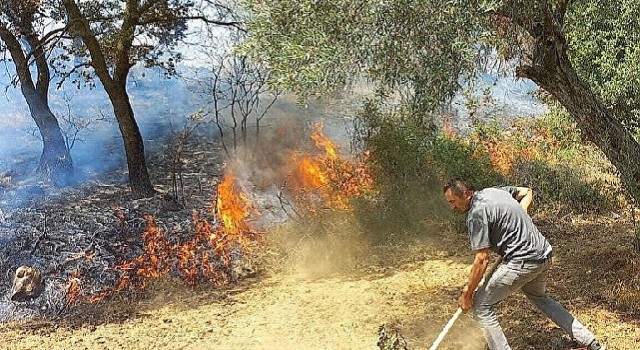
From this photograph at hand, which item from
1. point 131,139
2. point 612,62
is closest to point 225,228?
point 131,139

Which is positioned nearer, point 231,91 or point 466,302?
point 466,302

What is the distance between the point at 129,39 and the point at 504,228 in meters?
7.25

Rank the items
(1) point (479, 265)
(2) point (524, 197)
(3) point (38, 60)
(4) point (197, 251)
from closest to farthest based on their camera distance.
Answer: (1) point (479, 265) < (2) point (524, 197) < (4) point (197, 251) < (3) point (38, 60)

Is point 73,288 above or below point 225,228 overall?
below

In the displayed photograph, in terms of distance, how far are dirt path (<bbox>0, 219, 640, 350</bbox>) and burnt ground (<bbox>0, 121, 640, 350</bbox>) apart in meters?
0.02

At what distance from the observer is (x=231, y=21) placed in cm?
1031

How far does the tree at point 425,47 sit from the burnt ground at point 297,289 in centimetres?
162

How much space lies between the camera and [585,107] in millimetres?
6559

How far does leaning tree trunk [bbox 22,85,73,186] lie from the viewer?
10906 mm

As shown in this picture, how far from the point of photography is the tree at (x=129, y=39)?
953cm

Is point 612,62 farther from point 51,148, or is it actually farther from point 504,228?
point 51,148

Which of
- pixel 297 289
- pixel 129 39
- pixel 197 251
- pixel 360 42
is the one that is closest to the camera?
pixel 360 42

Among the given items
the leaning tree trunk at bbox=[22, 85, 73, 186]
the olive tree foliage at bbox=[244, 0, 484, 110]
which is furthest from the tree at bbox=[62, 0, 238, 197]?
the olive tree foliage at bbox=[244, 0, 484, 110]

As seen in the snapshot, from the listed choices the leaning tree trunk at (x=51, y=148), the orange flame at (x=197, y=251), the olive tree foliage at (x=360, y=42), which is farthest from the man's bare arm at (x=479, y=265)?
the leaning tree trunk at (x=51, y=148)
